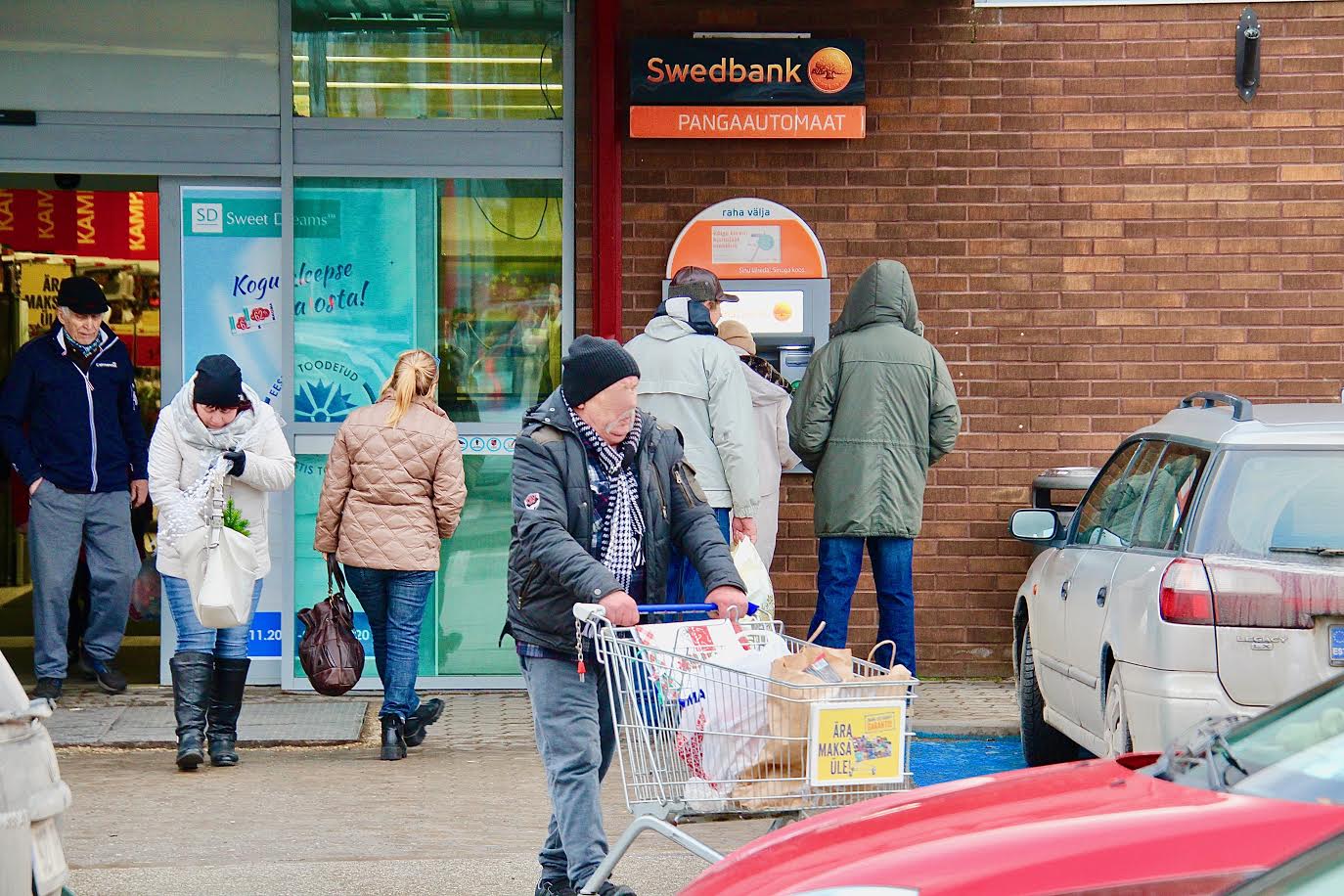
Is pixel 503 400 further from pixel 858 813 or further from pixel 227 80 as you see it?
pixel 858 813

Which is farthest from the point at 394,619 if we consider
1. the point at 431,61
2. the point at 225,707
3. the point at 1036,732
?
the point at 431,61

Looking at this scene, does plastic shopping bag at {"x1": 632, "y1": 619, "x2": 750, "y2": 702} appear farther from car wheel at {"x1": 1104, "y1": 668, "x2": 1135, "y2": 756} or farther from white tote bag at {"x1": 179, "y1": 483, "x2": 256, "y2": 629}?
white tote bag at {"x1": 179, "y1": 483, "x2": 256, "y2": 629}

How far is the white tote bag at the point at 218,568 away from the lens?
719 centimetres

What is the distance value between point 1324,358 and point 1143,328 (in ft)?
3.43

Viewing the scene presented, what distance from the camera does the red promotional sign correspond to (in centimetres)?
1156

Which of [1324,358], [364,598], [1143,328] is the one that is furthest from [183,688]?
[1324,358]

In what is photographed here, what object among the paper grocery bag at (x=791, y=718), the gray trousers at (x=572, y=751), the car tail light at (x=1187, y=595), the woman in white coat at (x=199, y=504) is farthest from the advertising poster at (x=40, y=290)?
the paper grocery bag at (x=791, y=718)

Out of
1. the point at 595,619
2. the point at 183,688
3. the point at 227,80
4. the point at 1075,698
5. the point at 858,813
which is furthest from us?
the point at 227,80

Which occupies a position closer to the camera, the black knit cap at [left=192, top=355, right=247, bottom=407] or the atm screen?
the black knit cap at [left=192, top=355, right=247, bottom=407]

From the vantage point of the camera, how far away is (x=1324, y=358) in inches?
379

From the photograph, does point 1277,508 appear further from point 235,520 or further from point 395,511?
point 235,520

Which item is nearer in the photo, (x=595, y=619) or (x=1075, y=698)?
(x=595, y=619)

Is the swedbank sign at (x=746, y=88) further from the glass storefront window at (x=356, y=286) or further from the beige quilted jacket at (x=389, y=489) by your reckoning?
the beige quilted jacket at (x=389, y=489)

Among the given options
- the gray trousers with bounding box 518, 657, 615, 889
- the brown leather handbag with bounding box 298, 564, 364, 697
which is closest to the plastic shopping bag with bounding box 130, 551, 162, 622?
the brown leather handbag with bounding box 298, 564, 364, 697
